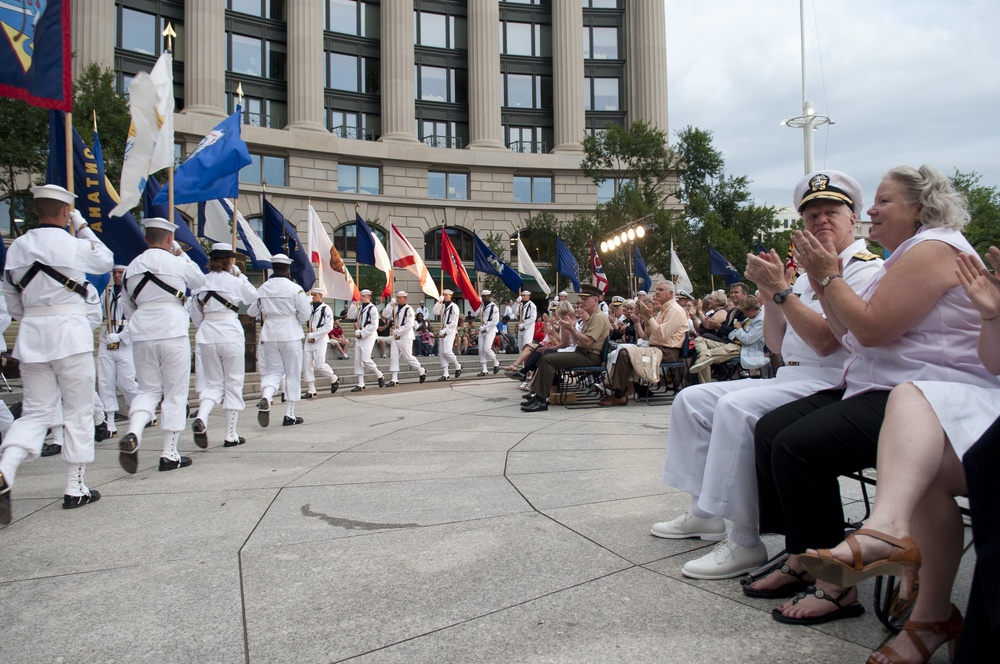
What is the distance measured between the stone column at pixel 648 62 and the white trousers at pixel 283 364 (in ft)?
137

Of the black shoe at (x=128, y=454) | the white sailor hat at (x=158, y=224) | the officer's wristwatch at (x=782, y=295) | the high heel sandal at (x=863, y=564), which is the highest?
the white sailor hat at (x=158, y=224)

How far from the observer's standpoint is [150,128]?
8.50 m

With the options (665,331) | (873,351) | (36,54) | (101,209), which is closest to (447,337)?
(665,331)

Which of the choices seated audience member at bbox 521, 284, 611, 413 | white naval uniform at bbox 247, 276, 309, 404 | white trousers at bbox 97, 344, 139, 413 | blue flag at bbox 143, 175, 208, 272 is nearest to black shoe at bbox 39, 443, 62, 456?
white trousers at bbox 97, 344, 139, 413

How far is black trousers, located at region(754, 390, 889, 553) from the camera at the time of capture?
2557 millimetres

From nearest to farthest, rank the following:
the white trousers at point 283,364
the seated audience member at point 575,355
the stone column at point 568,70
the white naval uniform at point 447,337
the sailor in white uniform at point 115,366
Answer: the sailor in white uniform at point 115,366
the white trousers at point 283,364
the seated audience member at point 575,355
the white naval uniform at point 447,337
the stone column at point 568,70

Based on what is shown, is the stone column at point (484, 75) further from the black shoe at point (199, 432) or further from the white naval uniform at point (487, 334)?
the black shoe at point (199, 432)

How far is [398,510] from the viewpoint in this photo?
14.4 feet

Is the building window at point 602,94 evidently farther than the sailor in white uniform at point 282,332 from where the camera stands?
Yes

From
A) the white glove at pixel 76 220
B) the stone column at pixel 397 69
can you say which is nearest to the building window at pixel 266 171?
the stone column at pixel 397 69

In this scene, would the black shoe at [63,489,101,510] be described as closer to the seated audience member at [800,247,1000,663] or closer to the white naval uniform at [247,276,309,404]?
the white naval uniform at [247,276,309,404]

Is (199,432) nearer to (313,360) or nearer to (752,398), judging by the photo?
(752,398)

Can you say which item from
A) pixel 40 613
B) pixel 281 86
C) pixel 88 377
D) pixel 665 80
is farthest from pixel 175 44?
pixel 40 613

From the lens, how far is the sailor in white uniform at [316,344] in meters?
13.9
